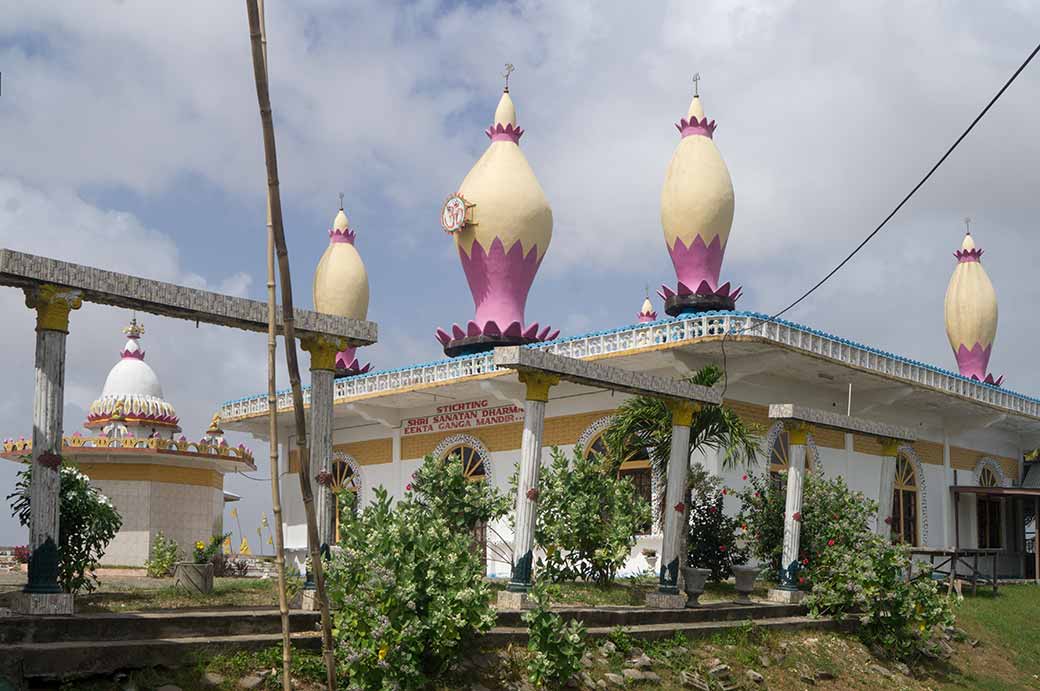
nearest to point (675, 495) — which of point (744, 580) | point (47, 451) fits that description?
point (744, 580)

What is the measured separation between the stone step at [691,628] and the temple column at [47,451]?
13.1 ft

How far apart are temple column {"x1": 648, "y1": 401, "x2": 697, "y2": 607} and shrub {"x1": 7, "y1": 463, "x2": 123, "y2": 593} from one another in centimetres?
702

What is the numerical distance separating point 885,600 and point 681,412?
390 cm

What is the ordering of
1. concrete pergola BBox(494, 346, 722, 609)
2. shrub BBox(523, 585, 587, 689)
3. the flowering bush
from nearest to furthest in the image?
1. the flowering bush
2. shrub BBox(523, 585, 587, 689)
3. concrete pergola BBox(494, 346, 722, 609)

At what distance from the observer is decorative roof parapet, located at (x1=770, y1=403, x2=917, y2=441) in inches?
656

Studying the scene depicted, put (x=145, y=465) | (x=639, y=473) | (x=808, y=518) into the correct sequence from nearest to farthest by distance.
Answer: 1. (x=808, y=518)
2. (x=639, y=473)
3. (x=145, y=465)

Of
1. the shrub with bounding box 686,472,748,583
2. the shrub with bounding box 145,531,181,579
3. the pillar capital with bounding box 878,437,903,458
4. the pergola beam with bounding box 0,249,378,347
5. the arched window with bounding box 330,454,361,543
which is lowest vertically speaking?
the shrub with bounding box 145,531,181,579

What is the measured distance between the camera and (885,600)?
1573cm

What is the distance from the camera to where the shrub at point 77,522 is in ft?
40.6

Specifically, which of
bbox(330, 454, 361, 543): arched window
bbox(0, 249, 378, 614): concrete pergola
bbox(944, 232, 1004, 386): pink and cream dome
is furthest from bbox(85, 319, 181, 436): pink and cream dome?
bbox(944, 232, 1004, 386): pink and cream dome

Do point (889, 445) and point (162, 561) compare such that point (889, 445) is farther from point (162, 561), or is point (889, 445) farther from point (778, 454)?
point (162, 561)

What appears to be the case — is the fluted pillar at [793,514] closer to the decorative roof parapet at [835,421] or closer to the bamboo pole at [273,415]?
the decorative roof parapet at [835,421]

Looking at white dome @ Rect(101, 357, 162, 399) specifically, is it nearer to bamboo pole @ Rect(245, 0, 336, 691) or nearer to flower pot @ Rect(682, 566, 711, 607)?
flower pot @ Rect(682, 566, 711, 607)

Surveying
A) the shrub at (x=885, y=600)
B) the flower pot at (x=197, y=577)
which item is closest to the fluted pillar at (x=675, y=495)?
the shrub at (x=885, y=600)
